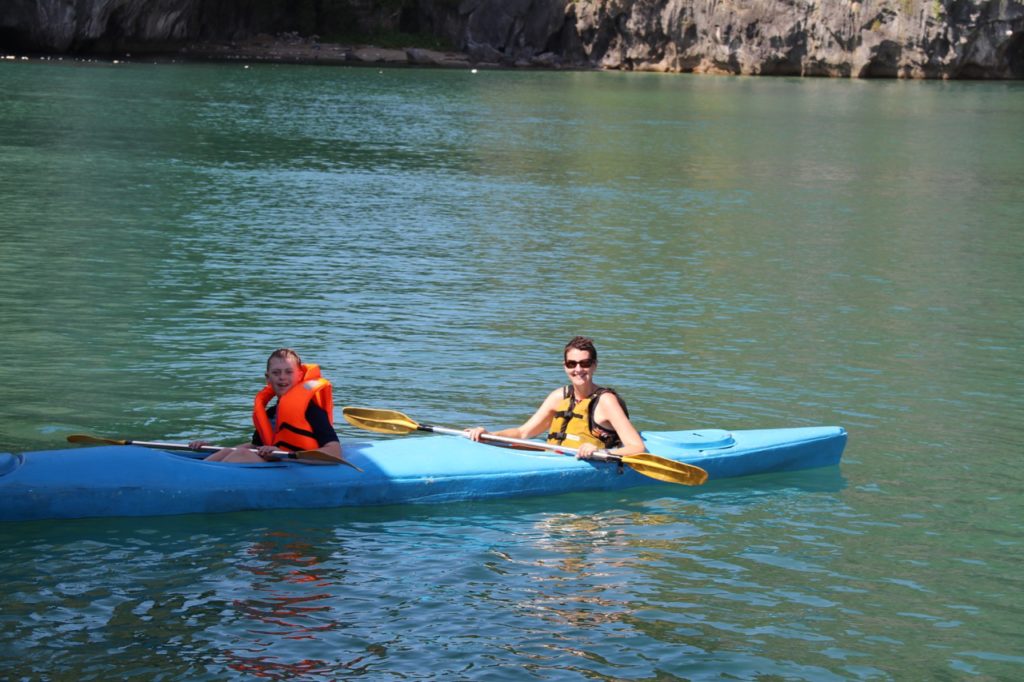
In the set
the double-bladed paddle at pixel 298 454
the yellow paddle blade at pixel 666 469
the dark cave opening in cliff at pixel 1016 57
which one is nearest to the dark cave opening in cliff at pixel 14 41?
the dark cave opening in cliff at pixel 1016 57

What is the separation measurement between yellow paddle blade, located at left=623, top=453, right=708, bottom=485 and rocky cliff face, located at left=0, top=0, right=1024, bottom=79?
181ft

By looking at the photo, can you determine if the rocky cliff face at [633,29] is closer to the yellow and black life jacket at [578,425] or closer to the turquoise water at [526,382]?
the turquoise water at [526,382]

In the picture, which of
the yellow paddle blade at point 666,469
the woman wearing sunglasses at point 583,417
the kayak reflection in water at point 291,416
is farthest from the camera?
the woman wearing sunglasses at point 583,417

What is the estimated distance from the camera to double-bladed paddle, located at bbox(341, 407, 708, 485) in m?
8.16

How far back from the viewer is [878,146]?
33.0 m

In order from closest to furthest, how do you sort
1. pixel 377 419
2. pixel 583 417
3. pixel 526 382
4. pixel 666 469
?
1. pixel 666 469
2. pixel 583 417
3. pixel 377 419
4. pixel 526 382

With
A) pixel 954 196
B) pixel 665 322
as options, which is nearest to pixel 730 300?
pixel 665 322

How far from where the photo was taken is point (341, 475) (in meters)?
7.98

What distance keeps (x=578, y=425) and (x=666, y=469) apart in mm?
729

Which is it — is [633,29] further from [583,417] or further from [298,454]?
[298,454]

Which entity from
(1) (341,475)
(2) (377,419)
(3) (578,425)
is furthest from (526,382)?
(1) (341,475)

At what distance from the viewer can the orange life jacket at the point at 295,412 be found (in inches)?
314

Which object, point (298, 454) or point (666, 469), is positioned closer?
point (298, 454)

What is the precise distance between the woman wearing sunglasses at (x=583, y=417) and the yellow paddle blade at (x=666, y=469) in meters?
0.09
